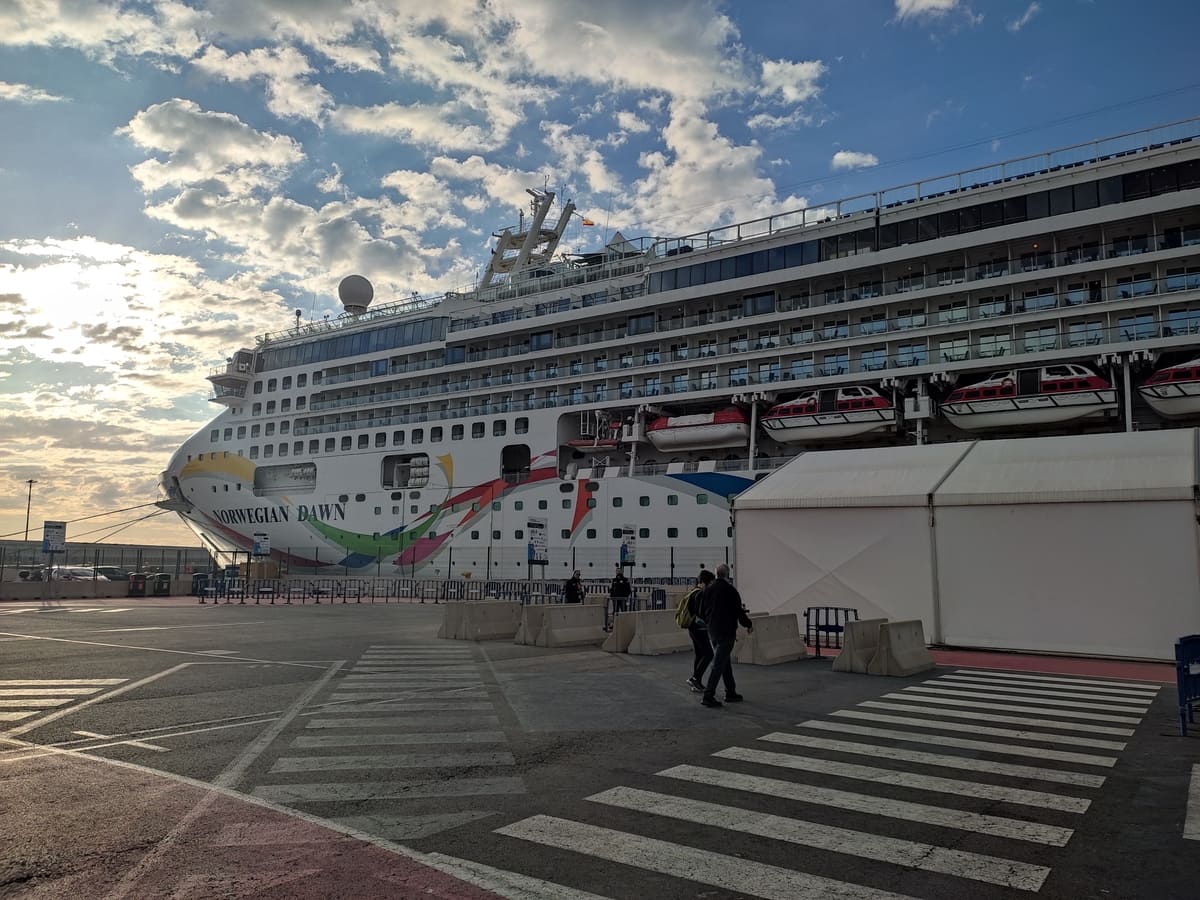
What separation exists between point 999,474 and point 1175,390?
13.2 m

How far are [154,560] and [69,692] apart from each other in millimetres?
83983

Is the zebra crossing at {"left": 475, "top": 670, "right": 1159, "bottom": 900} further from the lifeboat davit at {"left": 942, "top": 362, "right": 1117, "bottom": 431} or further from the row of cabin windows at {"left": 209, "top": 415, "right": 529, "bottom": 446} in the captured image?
the row of cabin windows at {"left": 209, "top": 415, "right": 529, "bottom": 446}

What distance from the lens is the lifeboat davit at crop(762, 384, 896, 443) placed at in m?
29.5

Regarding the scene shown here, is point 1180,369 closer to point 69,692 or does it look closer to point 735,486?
point 735,486

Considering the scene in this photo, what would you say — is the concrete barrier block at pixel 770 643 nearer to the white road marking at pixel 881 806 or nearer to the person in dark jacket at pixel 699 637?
the person in dark jacket at pixel 699 637

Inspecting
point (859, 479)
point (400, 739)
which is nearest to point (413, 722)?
point (400, 739)

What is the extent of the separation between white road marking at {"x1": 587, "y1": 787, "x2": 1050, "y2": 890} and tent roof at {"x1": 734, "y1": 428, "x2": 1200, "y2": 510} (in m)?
12.2

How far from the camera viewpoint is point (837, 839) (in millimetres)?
4637

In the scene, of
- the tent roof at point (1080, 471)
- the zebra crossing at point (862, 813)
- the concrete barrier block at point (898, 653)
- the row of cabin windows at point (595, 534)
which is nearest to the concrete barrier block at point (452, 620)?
the concrete barrier block at point (898, 653)

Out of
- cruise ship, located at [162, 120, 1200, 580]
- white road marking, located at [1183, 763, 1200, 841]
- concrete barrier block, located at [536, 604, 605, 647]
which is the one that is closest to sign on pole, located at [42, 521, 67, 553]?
cruise ship, located at [162, 120, 1200, 580]

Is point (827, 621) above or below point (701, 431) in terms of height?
below

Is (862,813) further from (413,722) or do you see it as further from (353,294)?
(353,294)

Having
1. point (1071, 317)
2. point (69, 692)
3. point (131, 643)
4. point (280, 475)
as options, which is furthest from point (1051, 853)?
point (280, 475)

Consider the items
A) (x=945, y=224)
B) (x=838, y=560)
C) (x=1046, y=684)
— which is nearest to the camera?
(x=1046, y=684)
